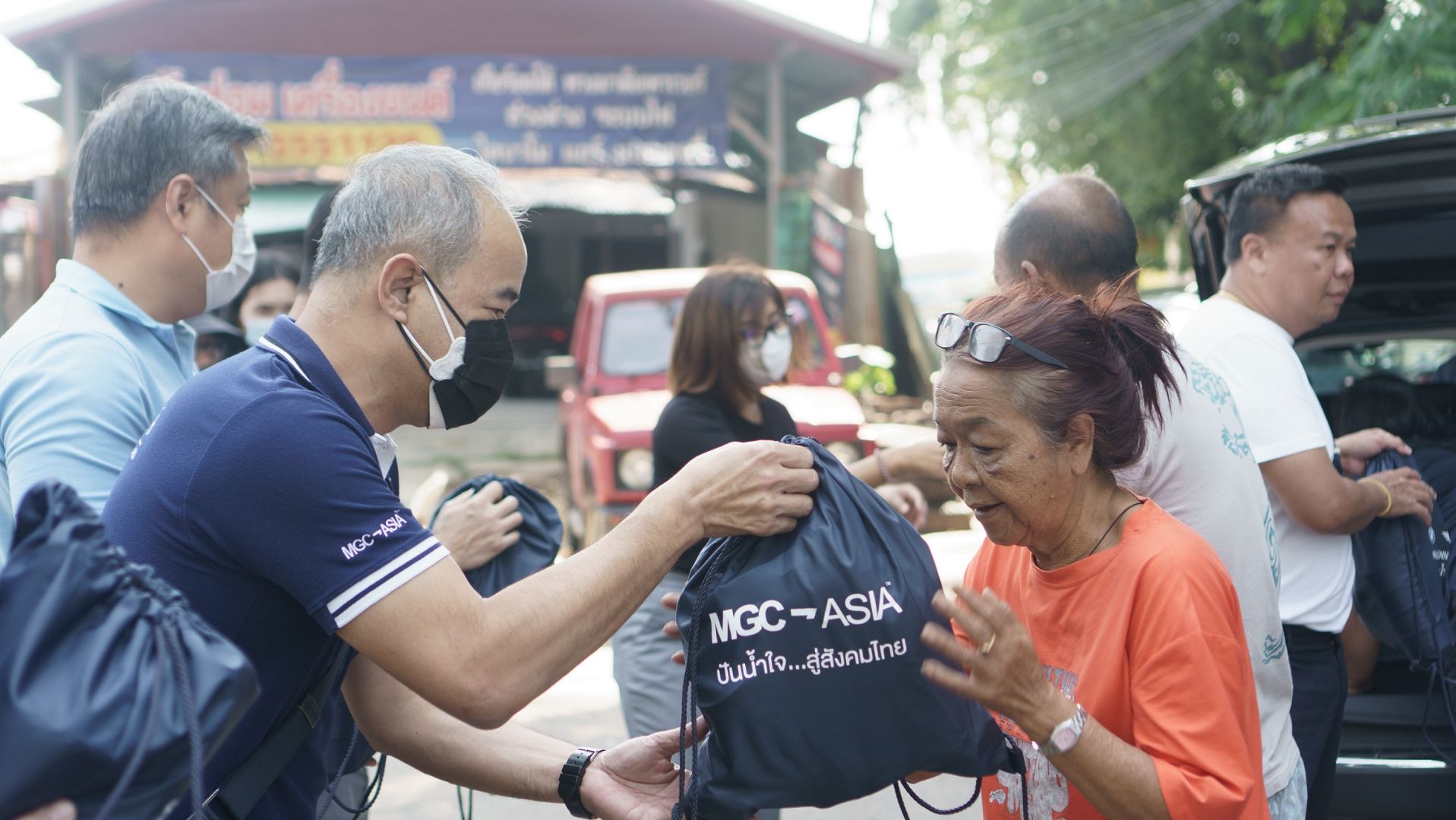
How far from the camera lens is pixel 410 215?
6.77 ft

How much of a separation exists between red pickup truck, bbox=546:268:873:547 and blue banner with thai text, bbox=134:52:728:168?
4.62 m

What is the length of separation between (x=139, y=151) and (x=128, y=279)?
291 millimetres

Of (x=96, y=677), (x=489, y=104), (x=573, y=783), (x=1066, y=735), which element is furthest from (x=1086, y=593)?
(x=489, y=104)

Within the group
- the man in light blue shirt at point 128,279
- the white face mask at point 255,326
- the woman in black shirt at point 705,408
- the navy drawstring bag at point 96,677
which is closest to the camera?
the navy drawstring bag at point 96,677

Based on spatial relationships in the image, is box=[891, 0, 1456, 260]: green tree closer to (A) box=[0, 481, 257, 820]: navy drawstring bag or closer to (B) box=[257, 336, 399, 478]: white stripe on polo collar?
(B) box=[257, 336, 399, 478]: white stripe on polo collar

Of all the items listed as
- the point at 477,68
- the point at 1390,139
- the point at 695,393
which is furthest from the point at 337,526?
the point at 477,68

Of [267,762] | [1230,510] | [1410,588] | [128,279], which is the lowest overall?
[1410,588]

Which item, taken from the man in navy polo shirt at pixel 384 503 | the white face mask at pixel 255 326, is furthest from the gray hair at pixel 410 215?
the white face mask at pixel 255 326

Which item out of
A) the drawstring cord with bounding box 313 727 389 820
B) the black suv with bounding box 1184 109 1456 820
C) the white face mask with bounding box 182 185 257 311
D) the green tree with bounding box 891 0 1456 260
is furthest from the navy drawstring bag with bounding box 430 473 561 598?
the green tree with bounding box 891 0 1456 260

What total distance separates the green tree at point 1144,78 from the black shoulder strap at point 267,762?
31.2ft

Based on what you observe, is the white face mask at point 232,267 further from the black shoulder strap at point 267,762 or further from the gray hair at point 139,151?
the black shoulder strap at point 267,762

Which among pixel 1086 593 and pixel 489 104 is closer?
pixel 1086 593

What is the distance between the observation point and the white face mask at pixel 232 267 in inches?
114

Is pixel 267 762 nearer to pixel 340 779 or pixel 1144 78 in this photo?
pixel 340 779
